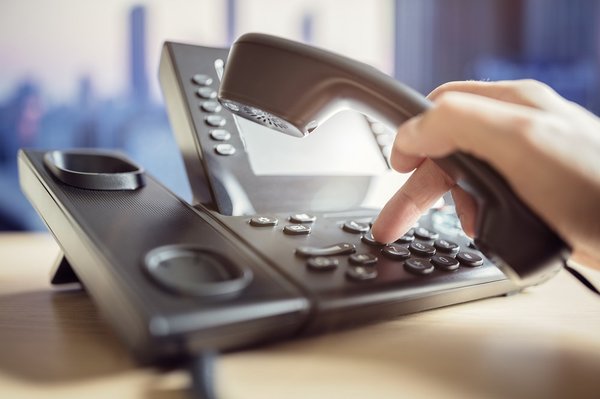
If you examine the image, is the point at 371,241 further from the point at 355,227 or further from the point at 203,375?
the point at 203,375

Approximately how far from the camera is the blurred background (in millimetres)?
671

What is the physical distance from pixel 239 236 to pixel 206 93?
18 cm

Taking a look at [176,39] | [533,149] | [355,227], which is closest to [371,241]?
[355,227]

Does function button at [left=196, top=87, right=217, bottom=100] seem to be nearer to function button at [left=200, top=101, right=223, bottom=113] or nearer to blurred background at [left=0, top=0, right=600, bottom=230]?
function button at [left=200, top=101, right=223, bottom=113]

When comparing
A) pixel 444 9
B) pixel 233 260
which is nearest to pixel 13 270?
pixel 233 260

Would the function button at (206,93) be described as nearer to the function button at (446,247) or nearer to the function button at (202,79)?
the function button at (202,79)

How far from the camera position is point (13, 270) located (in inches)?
18.6

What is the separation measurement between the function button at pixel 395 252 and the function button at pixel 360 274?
0.04 metres

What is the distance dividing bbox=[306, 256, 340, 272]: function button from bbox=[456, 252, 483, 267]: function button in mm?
109

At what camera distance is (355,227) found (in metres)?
0.40

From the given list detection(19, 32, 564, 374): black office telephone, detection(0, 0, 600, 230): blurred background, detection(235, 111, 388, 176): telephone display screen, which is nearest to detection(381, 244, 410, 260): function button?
detection(19, 32, 564, 374): black office telephone

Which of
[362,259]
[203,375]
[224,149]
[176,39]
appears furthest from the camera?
[176,39]

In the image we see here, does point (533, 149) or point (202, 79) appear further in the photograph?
point (202, 79)

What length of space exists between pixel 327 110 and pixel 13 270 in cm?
32
